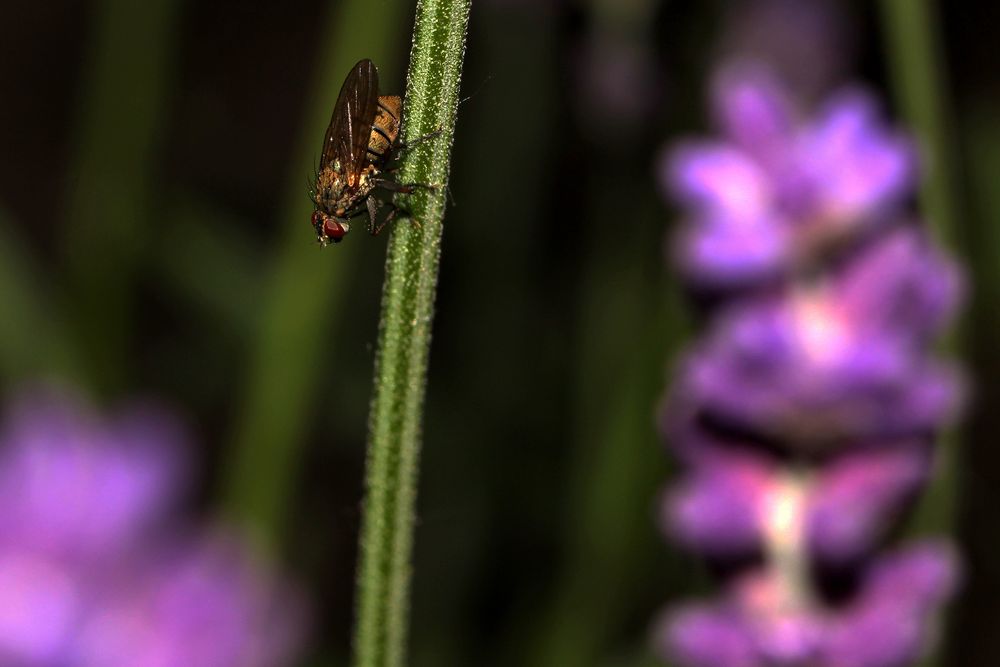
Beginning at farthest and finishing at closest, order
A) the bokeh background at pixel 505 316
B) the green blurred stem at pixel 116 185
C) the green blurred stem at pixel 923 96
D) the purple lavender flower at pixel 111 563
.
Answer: the green blurred stem at pixel 116 185
the bokeh background at pixel 505 316
the purple lavender flower at pixel 111 563
the green blurred stem at pixel 923 96

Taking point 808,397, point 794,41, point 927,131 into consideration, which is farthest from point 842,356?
point 794,41

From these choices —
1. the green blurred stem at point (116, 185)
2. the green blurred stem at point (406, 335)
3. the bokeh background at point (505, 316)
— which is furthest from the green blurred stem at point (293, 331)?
the green blurred stem at point (406, 335)

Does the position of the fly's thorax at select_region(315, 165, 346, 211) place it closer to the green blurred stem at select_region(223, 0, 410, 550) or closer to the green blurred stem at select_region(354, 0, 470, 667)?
the green blurred stem at select_region(354, 0, 470, 667)

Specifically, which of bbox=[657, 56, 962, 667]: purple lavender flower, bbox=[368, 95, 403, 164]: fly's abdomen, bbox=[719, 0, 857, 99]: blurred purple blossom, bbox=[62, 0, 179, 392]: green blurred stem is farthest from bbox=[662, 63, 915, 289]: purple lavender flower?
bbox=[62, 0, 179, 392]: green blurred stem

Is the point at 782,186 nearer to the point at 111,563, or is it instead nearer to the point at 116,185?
A: the point at 111,563

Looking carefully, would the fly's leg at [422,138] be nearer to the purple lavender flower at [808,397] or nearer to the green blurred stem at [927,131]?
the purple lavender flower at [808,397]

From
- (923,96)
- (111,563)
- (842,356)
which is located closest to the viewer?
(842,356)

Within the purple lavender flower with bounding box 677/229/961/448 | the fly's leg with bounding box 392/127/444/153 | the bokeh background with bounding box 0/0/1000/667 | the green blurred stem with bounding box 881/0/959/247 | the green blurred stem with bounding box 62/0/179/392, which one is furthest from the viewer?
the green blurred stem with bounding box 62/0/179/392
